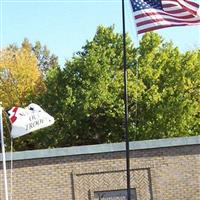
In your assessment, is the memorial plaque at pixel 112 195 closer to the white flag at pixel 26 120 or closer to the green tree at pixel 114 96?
the white flag at pixel 26 120

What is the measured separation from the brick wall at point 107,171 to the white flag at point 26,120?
1.78 meters

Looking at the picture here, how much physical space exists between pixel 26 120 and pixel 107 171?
359 cm

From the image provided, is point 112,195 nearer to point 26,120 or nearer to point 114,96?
point 26,120

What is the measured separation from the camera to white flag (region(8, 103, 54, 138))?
57.6ft

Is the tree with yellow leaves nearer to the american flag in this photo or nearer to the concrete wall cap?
the concrete wall cap

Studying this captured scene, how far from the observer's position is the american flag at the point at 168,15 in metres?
14.1

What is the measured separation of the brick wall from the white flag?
1.78 metres

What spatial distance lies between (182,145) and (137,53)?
1993 cm

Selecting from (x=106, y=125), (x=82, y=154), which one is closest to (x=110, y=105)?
(x=106, y=125)

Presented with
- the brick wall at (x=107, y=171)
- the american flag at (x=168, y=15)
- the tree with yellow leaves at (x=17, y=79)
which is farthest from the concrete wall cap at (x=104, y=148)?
the tree with yellow leaves at (x=17, y=79)

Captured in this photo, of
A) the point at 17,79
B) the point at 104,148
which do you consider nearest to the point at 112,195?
the point at 104,148

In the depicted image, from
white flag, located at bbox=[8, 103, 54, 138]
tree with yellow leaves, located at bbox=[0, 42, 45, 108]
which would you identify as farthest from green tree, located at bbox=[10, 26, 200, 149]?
white flag, located at bbox=[8, 103, 54, 138]

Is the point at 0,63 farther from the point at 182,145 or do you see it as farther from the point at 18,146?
the point at 182,145

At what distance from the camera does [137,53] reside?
38.5 metres
